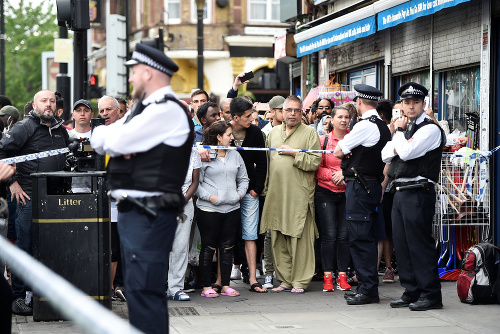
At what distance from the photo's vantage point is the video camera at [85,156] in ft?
25.8

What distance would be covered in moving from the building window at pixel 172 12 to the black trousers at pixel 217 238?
30.6 m

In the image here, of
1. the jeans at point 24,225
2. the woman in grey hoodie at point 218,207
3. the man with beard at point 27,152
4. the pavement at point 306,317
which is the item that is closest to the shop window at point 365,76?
the woman in grey hoodie at point 218,207

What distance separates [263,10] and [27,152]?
3235cm

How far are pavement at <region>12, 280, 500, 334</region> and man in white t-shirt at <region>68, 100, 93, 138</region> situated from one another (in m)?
1.79

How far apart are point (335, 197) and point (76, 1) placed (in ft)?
14.5

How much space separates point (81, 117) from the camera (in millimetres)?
9125

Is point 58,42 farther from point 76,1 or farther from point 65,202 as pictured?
point 65,202

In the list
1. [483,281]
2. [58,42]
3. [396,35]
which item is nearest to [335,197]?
[483,281]

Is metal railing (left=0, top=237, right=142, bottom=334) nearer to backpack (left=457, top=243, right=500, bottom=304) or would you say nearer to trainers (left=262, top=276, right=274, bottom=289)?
backpack (left=457, top=243, right=500, bottom=304)

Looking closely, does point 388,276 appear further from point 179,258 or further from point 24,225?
point 24,225

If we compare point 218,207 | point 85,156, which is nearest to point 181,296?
point 218,207

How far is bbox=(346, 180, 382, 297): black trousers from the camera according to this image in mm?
8766

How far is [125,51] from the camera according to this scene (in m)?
17.6

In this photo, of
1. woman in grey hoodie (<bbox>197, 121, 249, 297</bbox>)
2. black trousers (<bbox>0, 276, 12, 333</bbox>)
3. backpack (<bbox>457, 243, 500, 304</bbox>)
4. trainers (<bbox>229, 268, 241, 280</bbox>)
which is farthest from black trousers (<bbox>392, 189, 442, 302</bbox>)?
black trousers (<bbox>0, 276, 12, 333</bbox>)
